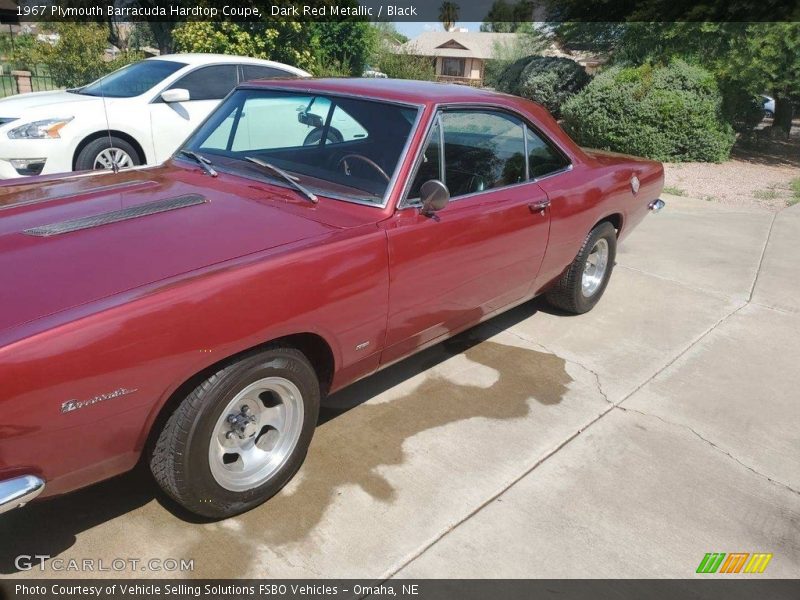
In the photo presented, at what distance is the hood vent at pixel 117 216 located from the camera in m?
2.55

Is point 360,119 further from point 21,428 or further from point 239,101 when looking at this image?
point 21,428

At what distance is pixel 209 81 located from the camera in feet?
24.1

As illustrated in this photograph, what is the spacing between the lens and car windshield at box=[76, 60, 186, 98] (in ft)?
23.0

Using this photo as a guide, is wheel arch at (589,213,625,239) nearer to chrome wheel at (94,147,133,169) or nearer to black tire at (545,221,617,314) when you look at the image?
black tire at (545,221,617,314)

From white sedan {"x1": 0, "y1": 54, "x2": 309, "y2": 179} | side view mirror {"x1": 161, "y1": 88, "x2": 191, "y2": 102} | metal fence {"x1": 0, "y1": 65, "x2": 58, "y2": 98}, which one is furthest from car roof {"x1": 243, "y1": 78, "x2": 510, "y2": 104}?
metal fence {"x1": 0, "y1": 65, "x2": 58, "y2": 98}

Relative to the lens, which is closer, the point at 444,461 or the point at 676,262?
the point at 444,461

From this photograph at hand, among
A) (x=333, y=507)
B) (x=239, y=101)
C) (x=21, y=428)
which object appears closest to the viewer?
(x=21, y=428)

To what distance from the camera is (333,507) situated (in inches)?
107

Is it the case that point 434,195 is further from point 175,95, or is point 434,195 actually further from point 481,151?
point 175,95

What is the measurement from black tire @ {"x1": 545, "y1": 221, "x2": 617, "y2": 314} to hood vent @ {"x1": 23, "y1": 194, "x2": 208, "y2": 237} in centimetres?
265

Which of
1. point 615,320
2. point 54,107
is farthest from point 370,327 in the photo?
point 54,107

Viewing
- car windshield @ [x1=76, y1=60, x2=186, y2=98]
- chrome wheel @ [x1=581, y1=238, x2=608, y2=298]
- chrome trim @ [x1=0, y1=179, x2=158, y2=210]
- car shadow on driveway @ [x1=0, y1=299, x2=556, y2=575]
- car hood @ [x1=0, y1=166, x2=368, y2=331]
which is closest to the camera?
car hood @ [x1=0, y1=166, x2=368, y2=331]

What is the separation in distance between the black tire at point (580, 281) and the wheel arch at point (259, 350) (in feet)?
7.50

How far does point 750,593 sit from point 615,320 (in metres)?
2.64
